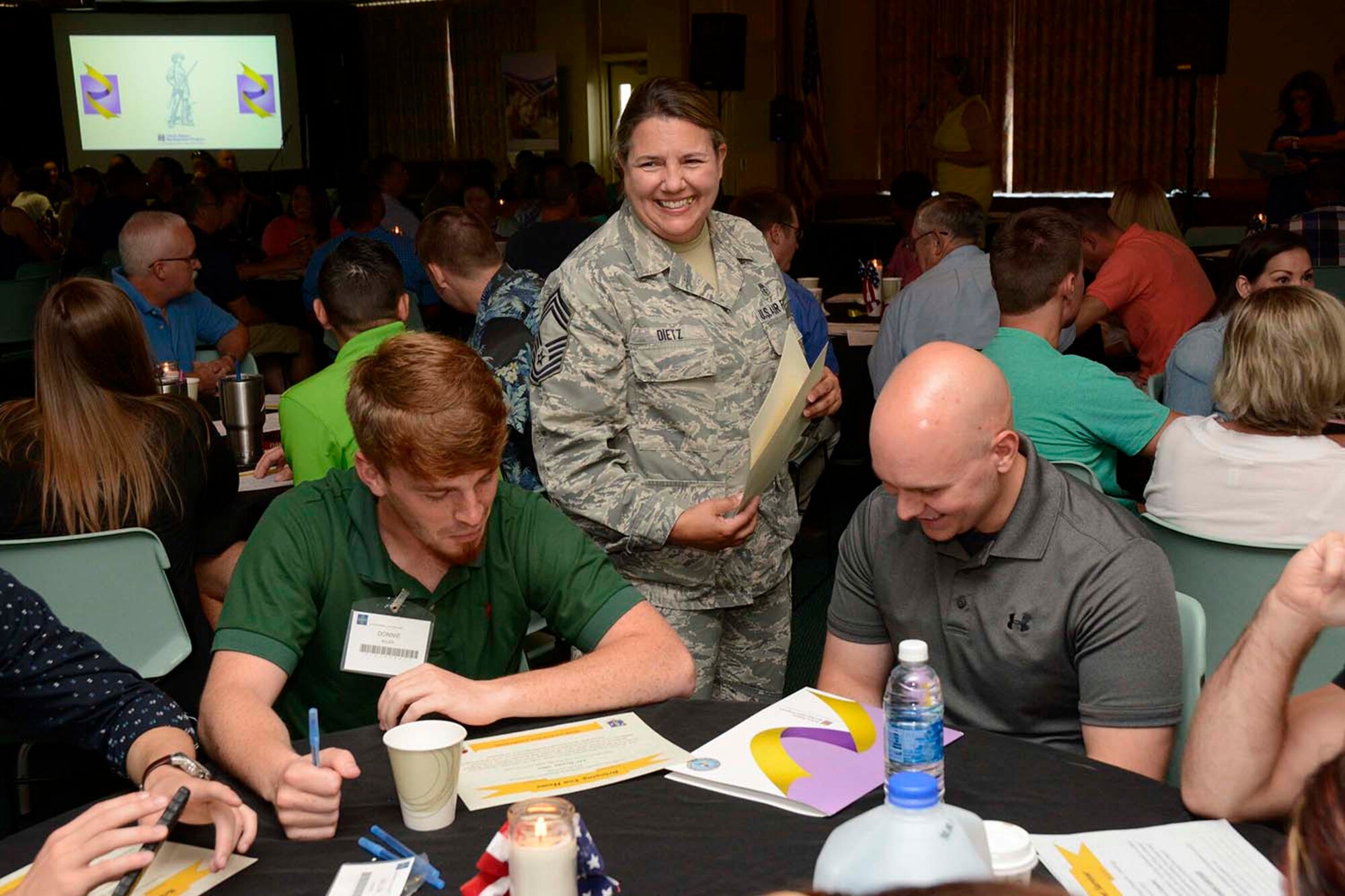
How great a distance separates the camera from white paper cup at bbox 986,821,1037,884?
129 cm

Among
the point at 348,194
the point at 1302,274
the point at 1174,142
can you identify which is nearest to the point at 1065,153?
the point at 1174,142

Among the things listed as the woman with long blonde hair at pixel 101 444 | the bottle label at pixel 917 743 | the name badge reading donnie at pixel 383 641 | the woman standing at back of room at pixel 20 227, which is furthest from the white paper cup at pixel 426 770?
the woman standing at back of room at pixel 20 227

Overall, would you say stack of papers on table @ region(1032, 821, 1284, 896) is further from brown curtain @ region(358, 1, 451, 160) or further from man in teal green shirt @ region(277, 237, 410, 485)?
brown curtain @ region(358, 1, 451, 160)

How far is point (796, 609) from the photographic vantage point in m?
4.96

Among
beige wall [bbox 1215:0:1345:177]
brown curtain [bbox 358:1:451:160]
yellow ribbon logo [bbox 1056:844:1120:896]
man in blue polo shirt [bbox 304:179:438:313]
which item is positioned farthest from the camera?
brown curtain [bbox 358:1:451:160]

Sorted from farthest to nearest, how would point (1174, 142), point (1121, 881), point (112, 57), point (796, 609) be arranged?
point (112, 57)
point (1174, 142)
point (796, 609)
point (1121, 881)

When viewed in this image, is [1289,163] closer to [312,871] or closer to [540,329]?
[540,329]

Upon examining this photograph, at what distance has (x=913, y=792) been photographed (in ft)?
3.69

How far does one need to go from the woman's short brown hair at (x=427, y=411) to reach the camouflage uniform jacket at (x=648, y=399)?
21.6 inches

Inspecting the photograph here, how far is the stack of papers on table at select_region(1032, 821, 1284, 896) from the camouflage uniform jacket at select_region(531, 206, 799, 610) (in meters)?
1.17

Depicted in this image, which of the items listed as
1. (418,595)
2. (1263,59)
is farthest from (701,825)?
(1263,59)

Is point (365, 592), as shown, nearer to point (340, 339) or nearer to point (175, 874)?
point (175, 874)

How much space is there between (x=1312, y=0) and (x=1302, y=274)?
794cm

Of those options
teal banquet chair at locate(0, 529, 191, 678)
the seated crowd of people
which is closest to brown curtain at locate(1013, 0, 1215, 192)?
the seated crowd of people
